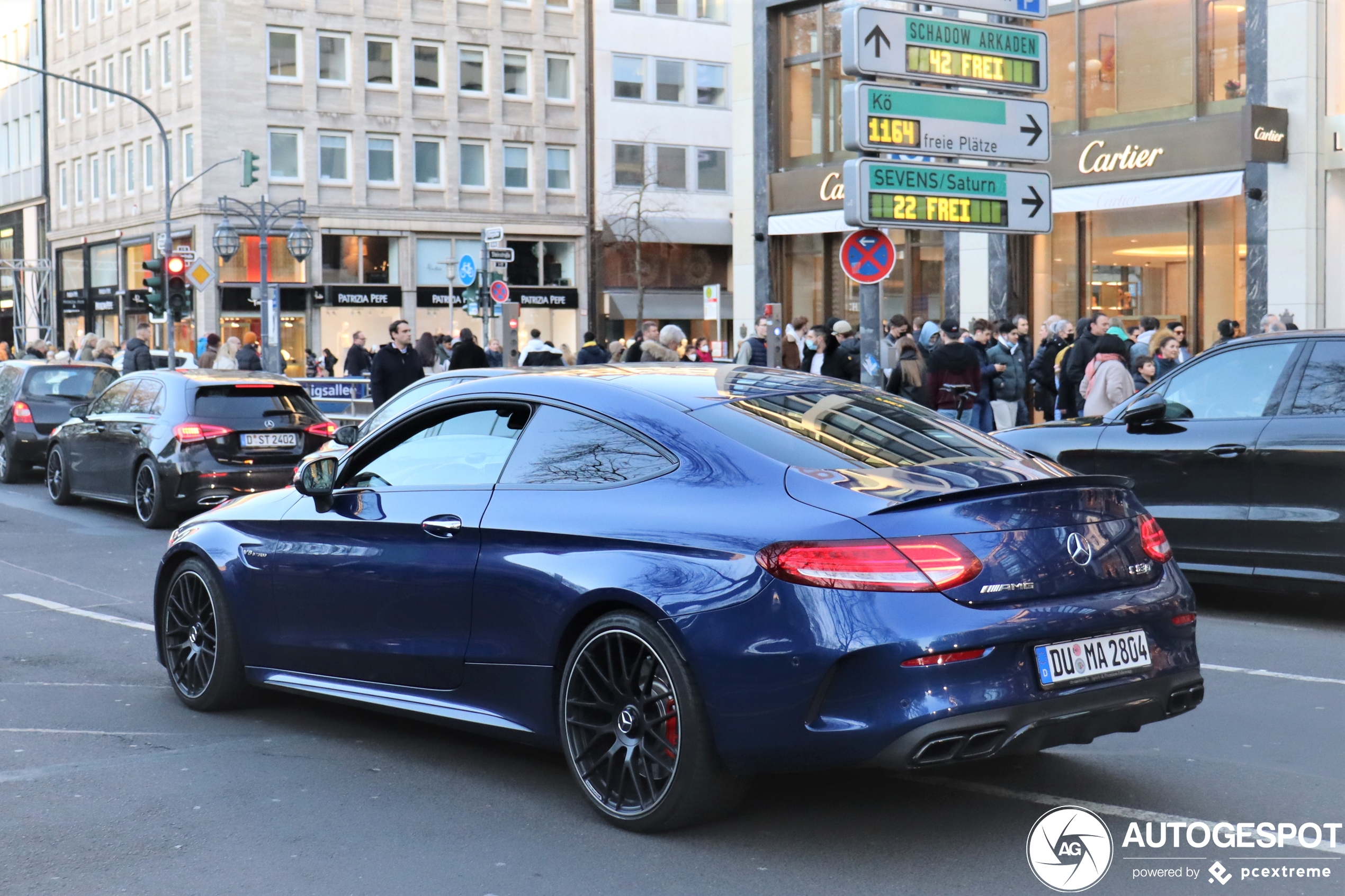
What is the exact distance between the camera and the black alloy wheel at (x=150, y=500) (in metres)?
14.8

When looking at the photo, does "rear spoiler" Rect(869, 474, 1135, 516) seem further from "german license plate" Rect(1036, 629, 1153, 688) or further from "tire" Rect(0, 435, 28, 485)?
"tire" Rect(0, 435, 28, 485)

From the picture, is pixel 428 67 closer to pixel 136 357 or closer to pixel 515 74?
pixel 515 74

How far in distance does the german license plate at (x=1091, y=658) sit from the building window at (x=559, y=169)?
55.6m

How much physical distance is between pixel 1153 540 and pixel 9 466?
59.1ft

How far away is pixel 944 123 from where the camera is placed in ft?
46.4

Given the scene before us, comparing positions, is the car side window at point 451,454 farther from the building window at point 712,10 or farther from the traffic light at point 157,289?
the building window at point 712,10

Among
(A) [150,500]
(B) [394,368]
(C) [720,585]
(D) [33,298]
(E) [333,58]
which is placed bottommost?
(A) [150,500]

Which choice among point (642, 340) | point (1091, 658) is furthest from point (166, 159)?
point (1091, 658)

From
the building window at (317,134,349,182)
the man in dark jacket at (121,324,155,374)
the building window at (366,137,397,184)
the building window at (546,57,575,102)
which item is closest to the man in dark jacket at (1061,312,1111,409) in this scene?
the man in dark jacket at (121,324,155,374)

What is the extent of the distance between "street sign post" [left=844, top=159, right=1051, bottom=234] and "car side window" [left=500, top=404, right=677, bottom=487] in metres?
8.35

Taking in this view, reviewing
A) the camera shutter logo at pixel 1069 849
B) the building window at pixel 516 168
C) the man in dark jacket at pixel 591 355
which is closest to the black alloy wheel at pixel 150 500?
the man in dark jacket at pixel 591 355

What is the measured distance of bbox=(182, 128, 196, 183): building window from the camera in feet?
174

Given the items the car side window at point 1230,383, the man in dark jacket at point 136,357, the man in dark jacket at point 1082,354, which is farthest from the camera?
the man in dark jacket at point 136,357

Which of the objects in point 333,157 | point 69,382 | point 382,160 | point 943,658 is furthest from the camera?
point 382,160
